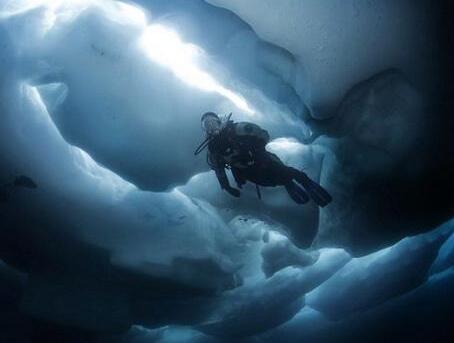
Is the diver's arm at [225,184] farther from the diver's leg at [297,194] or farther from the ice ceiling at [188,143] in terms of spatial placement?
the ice ceiling at [188,143]

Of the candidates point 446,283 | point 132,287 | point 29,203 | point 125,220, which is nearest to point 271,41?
point 125,220

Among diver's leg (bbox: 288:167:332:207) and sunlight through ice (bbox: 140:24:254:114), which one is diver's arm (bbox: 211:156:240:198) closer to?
diver's leg (bbox: 288:167:332:207)

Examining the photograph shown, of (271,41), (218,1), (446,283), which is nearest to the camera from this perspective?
(218,1)

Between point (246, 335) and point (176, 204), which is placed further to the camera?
point (246, 335)

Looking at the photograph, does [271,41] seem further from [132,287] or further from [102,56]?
[132,287]

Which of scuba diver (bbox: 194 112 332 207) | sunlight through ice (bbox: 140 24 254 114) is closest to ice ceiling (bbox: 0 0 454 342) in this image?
sunlight through ice (bbox: 140 24 254 114)

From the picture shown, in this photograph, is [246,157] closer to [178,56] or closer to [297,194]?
[297,194]

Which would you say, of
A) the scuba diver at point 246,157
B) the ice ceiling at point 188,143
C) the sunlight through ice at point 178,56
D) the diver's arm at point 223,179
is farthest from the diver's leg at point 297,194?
the sunlight through ice at point 178,56
